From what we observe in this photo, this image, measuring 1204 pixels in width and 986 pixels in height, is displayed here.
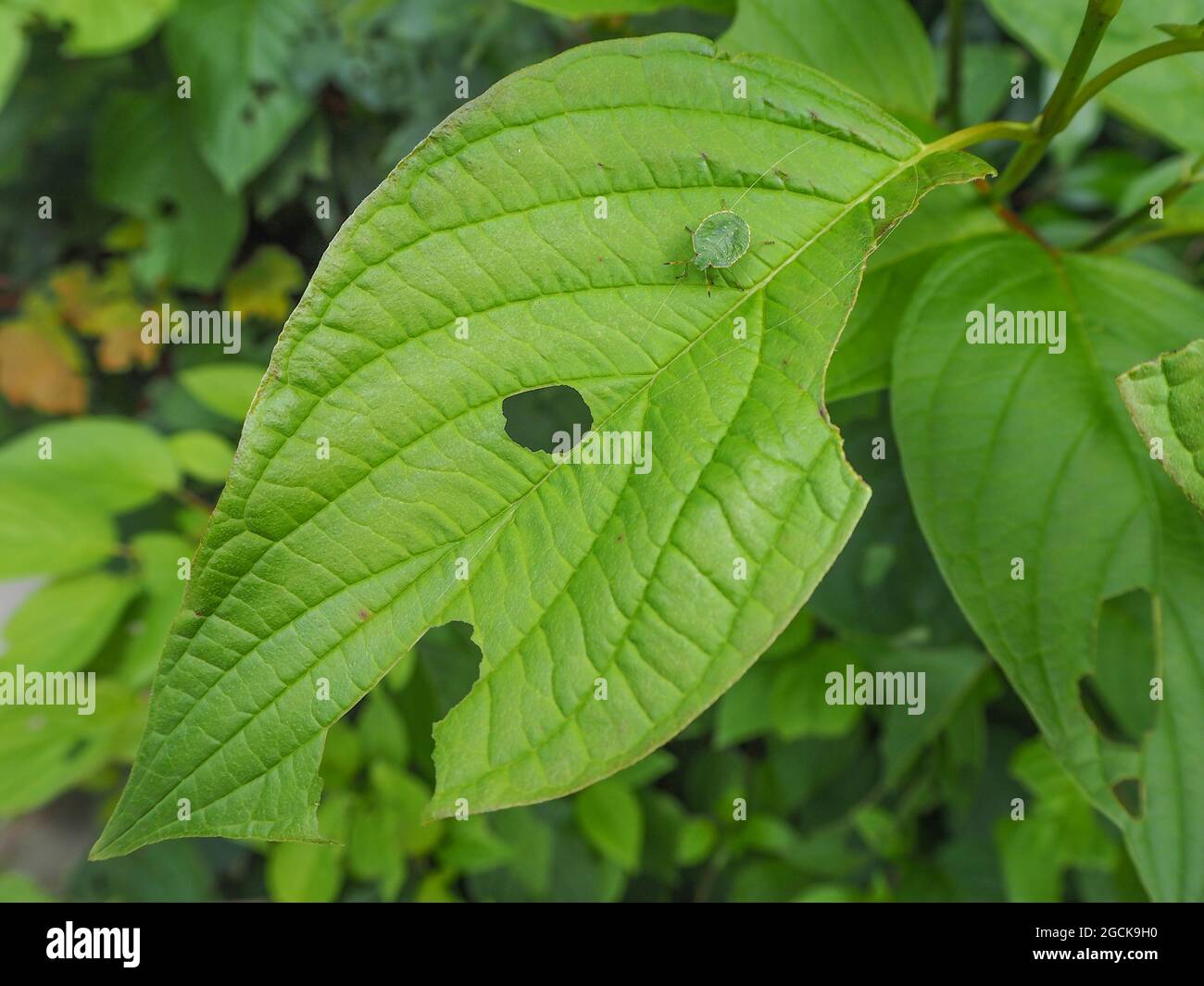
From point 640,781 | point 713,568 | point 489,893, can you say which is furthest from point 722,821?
point 713,568

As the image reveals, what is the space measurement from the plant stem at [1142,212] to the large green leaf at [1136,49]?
0.15ft

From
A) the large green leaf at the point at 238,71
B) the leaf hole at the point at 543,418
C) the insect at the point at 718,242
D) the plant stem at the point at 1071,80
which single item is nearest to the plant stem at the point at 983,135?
the plant stem at the point at 1071,80

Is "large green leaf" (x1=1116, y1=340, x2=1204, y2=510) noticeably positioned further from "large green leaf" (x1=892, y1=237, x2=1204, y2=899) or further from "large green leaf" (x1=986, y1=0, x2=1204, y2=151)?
"large green leaf" (x1=986, y1=0, x2=1204, y2=151)

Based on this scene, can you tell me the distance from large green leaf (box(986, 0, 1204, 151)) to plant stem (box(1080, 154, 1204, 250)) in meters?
0.05

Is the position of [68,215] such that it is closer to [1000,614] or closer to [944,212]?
[944,212]

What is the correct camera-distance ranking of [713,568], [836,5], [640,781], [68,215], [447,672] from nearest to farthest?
[713,568] → [836,5] → [447,672] → [640,781] → [68,215]

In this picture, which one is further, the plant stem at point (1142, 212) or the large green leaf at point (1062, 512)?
the plant stem at point (1142, 212)

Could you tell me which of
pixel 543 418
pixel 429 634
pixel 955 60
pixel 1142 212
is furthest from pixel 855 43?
pixel 429 634

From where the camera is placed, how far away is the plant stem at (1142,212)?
2.02 ft

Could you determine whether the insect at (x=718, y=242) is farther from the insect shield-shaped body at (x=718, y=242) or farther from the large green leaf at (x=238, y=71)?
the large green leaf at (x=238, y=71)

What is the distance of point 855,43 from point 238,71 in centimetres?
68

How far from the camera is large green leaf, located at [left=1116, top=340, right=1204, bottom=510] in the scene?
1.32ft

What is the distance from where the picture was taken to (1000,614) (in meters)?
0.50

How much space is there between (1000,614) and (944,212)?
27cm
